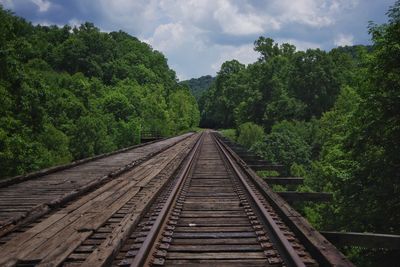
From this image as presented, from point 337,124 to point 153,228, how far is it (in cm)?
3222

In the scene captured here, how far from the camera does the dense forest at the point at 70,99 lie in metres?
18.9

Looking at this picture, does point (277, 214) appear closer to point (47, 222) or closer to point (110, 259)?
point (110, 259)

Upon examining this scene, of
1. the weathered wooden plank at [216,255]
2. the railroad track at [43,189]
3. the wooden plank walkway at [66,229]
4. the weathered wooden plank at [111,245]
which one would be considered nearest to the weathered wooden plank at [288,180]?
the wooden plank walkway at [66,229]

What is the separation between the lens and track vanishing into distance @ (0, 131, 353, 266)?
4609 mm

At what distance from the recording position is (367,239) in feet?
17.6

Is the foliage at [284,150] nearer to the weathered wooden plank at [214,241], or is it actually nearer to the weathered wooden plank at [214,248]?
the weathered wooden plank at [214,241]

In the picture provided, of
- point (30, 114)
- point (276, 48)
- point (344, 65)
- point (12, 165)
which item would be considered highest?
point (276, 48)

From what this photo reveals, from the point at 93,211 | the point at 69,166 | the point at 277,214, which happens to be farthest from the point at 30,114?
the point at 277,214

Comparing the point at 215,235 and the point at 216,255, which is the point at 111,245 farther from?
the point at 215,235

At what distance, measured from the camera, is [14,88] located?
2003 centimetres

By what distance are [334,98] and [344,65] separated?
6.27m

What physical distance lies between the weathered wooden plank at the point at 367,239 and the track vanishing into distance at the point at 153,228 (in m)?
0.51

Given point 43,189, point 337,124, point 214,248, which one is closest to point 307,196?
point 214,248

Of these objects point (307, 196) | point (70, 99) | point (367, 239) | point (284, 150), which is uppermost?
point (70, 99)
